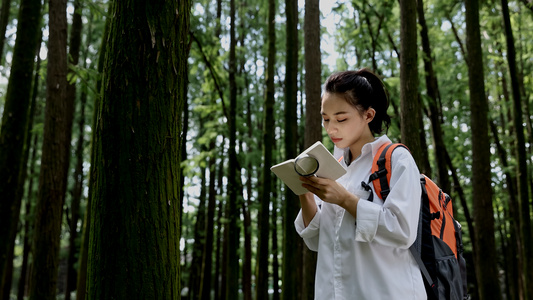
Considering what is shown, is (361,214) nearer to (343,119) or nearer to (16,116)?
(343,119)

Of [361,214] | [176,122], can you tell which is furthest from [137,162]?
[361,214]

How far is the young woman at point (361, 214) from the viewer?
177 centimetres

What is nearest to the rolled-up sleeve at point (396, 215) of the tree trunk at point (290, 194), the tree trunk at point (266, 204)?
the tree trunk at point (290, 194)

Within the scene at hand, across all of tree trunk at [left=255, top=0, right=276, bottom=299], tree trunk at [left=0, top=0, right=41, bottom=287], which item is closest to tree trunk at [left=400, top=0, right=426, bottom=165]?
tree trunk at [left=255, top=0, right=276, bottom=299]

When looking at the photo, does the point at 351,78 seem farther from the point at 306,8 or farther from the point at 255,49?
the point at 255,49

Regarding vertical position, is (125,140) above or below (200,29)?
below

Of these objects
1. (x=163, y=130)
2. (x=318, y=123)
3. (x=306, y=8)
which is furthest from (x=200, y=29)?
(x=163, y=130)

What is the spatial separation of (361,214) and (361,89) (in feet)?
2.01

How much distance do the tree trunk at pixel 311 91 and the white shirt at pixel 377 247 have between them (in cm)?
555

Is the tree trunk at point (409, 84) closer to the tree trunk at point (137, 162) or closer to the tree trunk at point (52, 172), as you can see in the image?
the tree trunk at point (137, 162)

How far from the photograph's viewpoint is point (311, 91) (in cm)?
761

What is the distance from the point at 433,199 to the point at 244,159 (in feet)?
33.6

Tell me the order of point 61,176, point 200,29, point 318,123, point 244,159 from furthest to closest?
point 244,159, point 200,29, point 318,123, point 61,176

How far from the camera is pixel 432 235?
6.16ft
